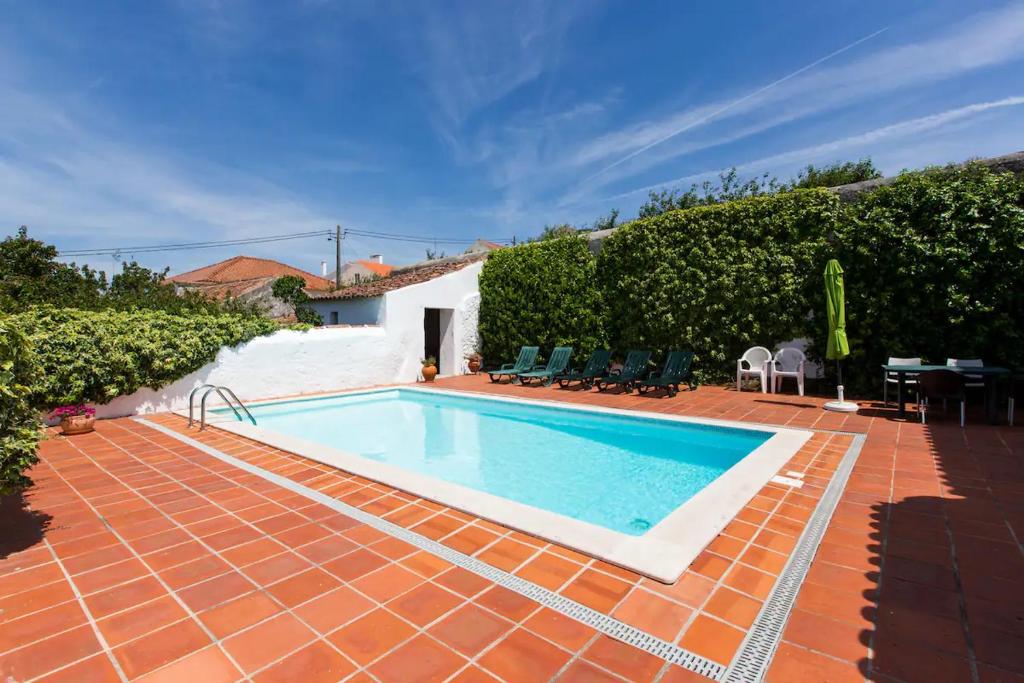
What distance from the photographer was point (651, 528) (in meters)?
3.69

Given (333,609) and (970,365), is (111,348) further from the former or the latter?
(970,365)

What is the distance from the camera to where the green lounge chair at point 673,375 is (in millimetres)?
9930

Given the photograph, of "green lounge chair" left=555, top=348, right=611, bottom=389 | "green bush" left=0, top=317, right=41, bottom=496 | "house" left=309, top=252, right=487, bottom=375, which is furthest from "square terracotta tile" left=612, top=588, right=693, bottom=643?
"house" left=309, top=252, right=487, bottom=375

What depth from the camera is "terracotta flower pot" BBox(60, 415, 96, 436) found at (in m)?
6.98

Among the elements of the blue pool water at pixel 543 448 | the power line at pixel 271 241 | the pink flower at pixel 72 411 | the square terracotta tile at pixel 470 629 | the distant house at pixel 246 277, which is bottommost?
the blue pool water at pixel 543 448

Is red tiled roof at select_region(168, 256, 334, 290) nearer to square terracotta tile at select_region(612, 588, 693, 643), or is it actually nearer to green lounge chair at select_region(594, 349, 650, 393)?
green lounge chair at select_region(594, 349, 650, 393)

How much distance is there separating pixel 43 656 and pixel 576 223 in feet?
68.9

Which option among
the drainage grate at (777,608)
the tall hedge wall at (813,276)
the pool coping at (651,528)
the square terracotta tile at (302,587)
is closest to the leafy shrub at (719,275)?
the tall hedge wall at (813,276)

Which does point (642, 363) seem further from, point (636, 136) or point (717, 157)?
point (717, 157)

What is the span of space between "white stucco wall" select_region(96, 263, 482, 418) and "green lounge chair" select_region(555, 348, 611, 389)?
14.3 ft

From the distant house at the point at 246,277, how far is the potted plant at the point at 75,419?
24.5m

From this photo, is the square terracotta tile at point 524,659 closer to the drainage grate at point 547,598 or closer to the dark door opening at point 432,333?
the drainage grate at point 547,598

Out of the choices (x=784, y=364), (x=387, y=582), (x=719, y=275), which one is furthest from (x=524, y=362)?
(x=387, y=582)

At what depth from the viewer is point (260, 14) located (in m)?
8.90
